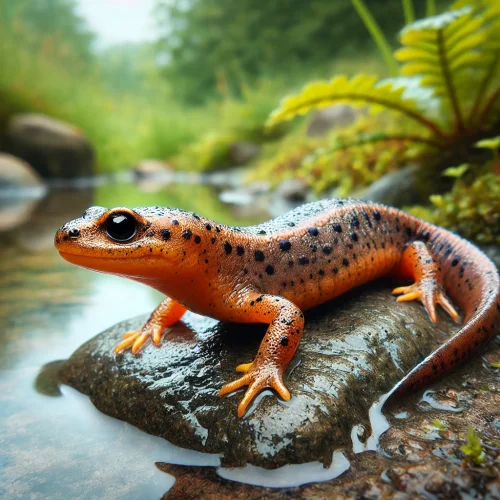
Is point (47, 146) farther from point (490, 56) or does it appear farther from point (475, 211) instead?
point (475, 211)

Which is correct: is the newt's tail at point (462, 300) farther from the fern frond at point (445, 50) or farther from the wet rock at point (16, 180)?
the wet rock at point (16, 180)

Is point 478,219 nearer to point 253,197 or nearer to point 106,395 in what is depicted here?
point 106,395

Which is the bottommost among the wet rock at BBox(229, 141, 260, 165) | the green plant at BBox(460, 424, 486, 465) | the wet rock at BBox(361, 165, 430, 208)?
the green plant at BBox(460, 424, 486, 465)

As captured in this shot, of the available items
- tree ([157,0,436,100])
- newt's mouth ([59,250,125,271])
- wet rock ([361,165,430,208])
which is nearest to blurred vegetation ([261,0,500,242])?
wet rock ([361,165,430,208])

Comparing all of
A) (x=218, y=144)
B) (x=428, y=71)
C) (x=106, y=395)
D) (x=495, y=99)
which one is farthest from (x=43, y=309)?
(x=218, y=144)

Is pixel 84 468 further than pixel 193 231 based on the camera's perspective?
No

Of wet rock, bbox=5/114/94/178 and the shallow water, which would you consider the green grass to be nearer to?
wet rock, bbox=5/114/94/178
